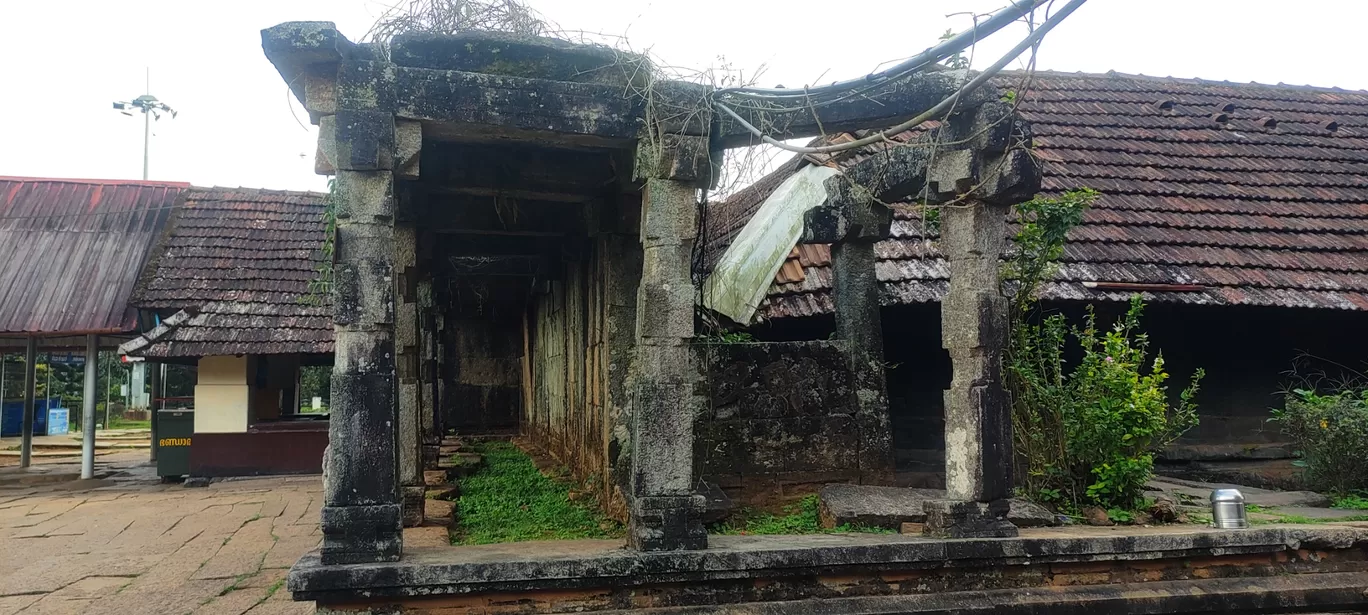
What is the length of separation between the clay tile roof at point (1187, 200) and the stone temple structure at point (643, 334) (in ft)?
7.06

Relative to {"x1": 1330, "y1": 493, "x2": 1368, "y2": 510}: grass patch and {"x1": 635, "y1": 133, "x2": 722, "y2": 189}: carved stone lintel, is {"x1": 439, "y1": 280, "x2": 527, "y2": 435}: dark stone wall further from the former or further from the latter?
{"x1": 1330, "y1": 493, "x2": 1368, "y2": 510}: grass patch

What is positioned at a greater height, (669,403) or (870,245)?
(870,245)

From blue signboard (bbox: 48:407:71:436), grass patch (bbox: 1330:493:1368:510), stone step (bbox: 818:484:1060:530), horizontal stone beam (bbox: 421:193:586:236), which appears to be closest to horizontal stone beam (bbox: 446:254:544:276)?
horizontal stone beam (bbox: 421:193:586:236)

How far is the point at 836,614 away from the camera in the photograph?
14.2ft

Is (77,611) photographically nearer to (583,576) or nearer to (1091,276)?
(583,576)

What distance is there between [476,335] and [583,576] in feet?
34.3

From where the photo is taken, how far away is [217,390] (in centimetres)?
1218

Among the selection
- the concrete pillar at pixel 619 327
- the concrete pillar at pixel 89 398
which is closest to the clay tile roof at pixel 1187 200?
the concrete pillar at pixel 619 327

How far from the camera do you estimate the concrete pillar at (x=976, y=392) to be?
474 cm

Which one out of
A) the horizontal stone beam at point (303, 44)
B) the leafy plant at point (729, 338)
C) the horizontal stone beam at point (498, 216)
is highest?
the horizontal stone beam at point (303, 44)

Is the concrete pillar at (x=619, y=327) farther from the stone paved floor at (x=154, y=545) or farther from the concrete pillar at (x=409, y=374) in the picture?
the stone paved floor at (x=154, y=545)

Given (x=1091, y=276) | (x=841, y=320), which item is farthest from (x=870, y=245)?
(x=1091, y=276)

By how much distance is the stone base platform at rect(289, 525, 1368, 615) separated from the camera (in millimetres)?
4047

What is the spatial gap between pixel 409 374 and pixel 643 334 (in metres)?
2.54
